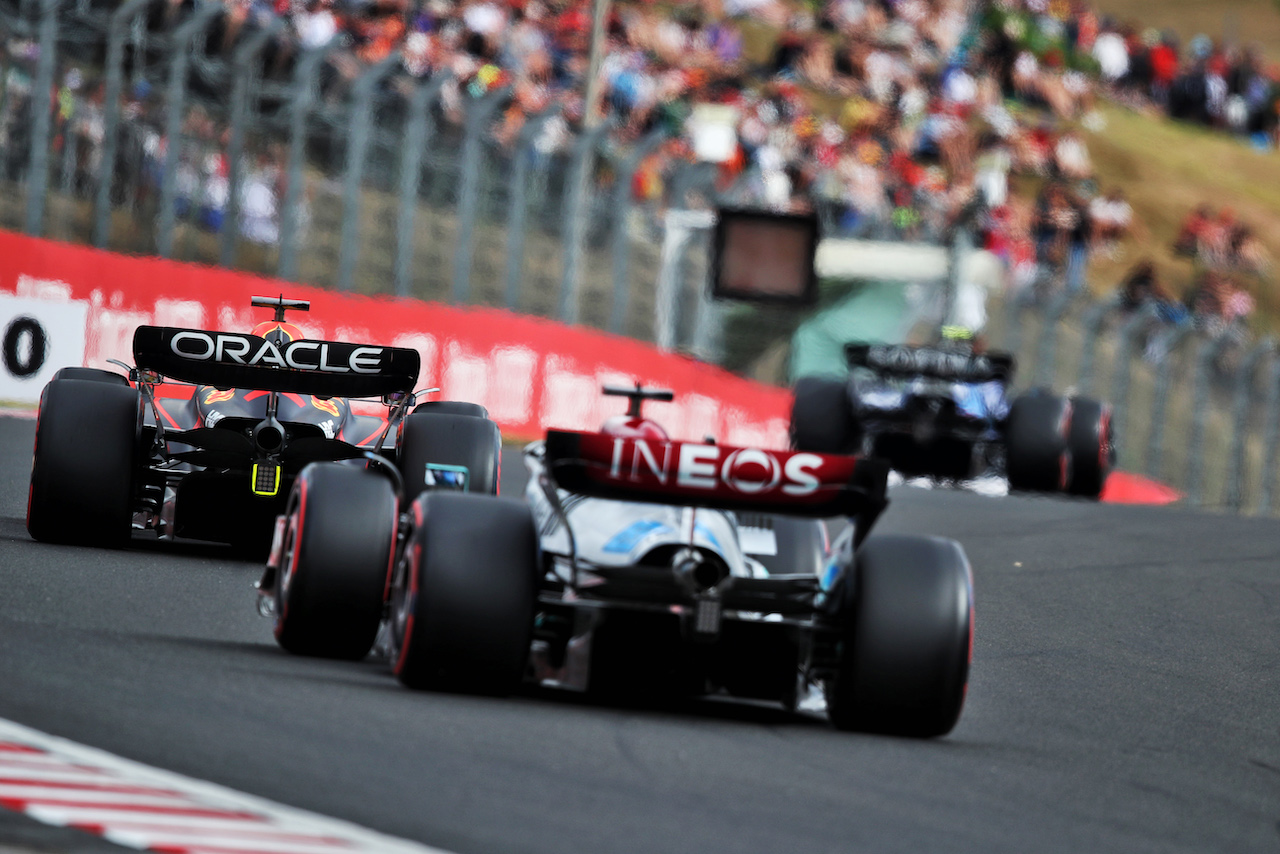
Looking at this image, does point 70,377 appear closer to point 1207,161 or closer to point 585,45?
point 585,45

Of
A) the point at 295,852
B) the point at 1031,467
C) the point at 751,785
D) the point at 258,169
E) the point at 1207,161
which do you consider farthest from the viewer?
the point at 1207,161

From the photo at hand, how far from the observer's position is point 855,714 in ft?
18.7

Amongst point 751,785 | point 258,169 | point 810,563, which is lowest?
point 751,785

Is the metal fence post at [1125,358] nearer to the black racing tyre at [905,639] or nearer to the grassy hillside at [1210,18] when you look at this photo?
the black racing tyre at [905,639]

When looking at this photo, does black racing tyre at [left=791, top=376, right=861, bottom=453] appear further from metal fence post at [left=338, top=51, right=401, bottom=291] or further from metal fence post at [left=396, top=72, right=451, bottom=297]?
metal fence post at [left=338, top=51, right=401, bottom=291]

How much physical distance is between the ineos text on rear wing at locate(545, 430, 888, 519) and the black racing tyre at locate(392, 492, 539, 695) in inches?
11.0

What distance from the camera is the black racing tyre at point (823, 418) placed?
18000mm

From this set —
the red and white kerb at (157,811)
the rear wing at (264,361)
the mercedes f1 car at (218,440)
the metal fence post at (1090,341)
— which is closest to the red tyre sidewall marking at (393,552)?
the mercedes f1 car at (218,440)

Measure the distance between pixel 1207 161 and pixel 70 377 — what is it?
1703 inches

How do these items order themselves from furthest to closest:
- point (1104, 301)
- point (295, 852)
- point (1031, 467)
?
1. point (1104, 301)
2. point (1031, 467)
3. point (295, 852)

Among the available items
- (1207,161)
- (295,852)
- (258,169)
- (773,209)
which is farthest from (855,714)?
(1207,161)

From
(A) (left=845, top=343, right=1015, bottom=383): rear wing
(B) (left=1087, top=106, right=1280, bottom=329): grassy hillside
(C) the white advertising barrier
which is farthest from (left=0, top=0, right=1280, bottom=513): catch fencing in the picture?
(B) (left=1087, top=106, right=1280, bottom=329): grassy hillside

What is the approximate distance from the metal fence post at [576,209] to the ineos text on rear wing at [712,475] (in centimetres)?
1297

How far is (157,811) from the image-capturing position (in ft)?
12.3
